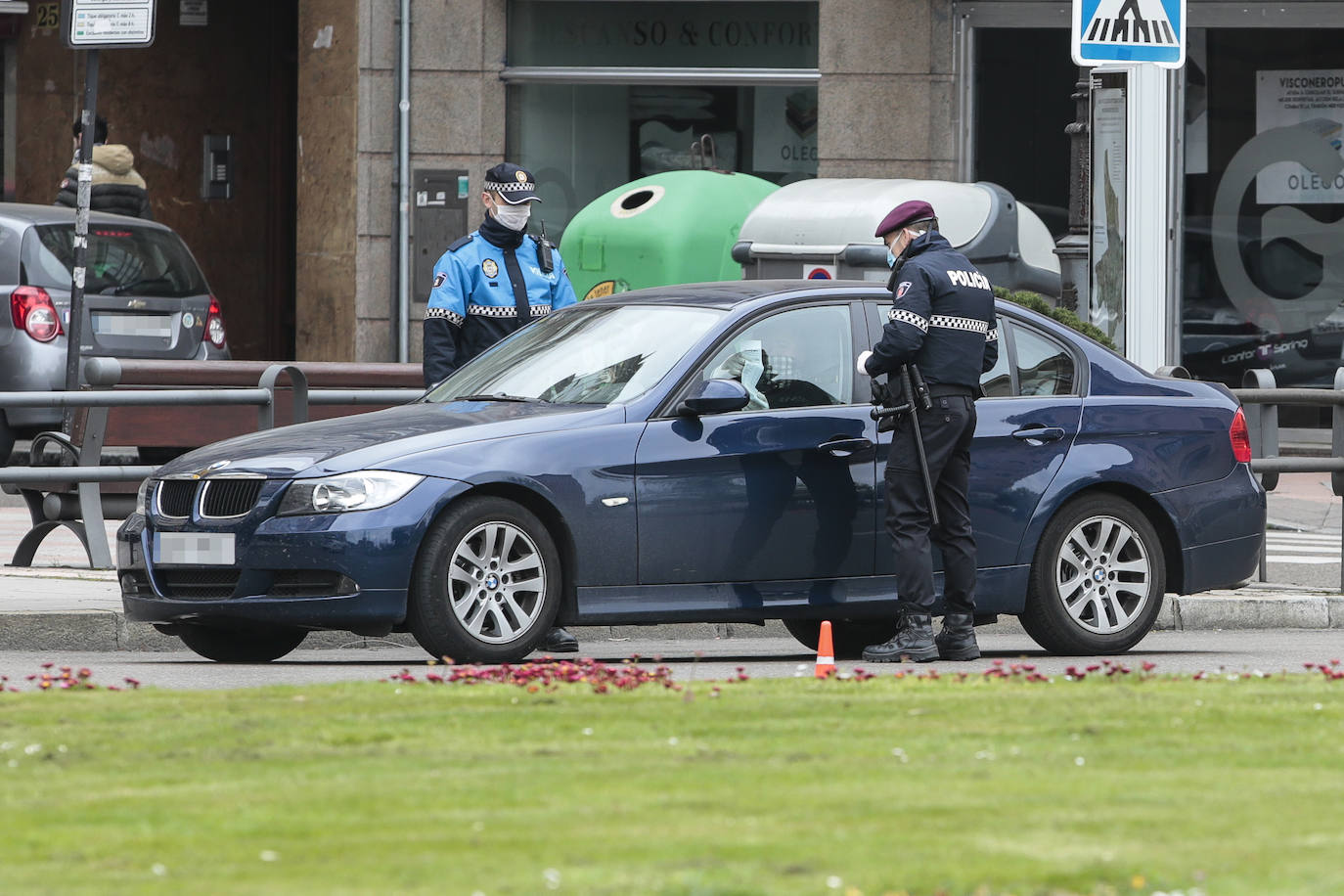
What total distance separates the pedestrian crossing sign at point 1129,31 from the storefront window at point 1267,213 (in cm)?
868

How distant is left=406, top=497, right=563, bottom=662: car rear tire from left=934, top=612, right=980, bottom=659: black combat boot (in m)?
1.49

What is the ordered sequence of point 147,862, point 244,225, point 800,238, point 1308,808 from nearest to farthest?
point 147,862 → point 1308,808 → point 800,238 → point 244,225

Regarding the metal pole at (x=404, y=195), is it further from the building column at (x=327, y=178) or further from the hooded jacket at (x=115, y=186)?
the hooded jacket at (x=115, y=186)

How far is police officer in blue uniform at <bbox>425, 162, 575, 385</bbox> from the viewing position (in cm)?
1046

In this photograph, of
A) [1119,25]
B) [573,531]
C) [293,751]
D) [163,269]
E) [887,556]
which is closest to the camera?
[293,751]

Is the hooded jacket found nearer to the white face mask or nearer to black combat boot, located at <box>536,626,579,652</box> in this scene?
the white face mask

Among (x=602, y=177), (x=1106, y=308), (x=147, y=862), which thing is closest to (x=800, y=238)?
(x=1106, y=308)

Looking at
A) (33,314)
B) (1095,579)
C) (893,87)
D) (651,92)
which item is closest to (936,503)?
(1095,579)

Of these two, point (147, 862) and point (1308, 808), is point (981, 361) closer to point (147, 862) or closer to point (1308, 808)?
point (1308, 808)

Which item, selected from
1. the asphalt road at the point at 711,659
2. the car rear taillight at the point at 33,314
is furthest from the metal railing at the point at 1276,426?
the car rear taillight at the point at 33,314

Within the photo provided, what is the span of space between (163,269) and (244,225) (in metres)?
7.12

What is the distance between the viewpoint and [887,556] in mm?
9297

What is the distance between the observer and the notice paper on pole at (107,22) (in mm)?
11727

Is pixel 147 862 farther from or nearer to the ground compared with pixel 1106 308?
nearer to the ground
